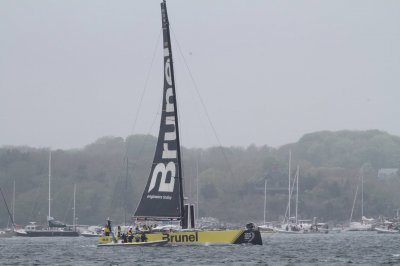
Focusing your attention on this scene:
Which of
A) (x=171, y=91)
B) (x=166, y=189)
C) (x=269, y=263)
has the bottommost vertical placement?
(x=269, y=263)

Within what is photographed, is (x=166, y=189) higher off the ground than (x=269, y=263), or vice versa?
(x=166, y=189)

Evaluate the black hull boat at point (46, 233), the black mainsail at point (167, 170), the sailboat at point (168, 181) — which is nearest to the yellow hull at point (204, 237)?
the sailboat at point (168, 181)

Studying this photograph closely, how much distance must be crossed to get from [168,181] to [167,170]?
0.76 m

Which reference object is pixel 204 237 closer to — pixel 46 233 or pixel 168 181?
pixel 168 181

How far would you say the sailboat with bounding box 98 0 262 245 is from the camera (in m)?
70.1

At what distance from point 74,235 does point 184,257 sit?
8033cm

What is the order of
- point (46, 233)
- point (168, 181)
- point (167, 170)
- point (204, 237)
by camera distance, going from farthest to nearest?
1. point (46, 233)
2. point (167, 170)
3. point (168, 181)
4. point (204, 237)

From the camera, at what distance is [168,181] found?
7119cm

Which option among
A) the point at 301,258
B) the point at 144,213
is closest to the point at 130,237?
the point at 144,213

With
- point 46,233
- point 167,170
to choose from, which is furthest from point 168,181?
point 46,233

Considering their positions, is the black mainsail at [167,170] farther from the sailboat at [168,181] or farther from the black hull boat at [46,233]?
the black hull boat at [46,233]

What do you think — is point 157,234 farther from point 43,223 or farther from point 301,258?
point 43,223

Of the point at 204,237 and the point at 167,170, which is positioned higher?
the point at 167,170

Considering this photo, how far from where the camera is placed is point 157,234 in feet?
227
